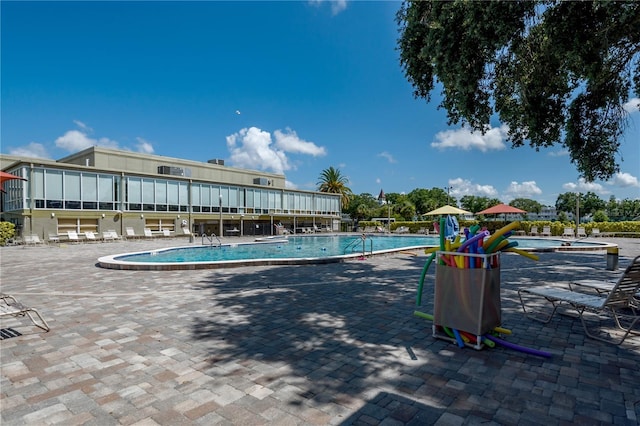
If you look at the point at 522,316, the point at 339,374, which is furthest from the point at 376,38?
the point at 339,374

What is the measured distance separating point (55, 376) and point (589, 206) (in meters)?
122

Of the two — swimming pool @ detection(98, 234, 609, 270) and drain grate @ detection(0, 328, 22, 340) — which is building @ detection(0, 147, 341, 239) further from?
drain grate @ detection(0, 328, 22, 340)

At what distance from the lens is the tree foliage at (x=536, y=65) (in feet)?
19.4

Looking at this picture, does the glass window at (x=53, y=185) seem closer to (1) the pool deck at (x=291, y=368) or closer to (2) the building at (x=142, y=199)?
(2) the building at (x=142, y=199)

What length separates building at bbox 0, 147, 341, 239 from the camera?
22953mm

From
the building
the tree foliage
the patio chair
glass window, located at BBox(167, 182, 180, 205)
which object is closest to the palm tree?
the building

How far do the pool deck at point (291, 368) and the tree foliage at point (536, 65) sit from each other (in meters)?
4.87

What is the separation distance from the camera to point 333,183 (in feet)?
175

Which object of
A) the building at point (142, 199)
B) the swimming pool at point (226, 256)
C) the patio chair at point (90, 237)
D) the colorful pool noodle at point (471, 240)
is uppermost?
the building at point (142, 199)

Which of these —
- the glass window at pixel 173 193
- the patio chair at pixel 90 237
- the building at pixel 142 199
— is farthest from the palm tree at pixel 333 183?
the patio chair at pixel 90 237

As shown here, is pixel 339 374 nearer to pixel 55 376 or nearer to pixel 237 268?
pixel 55 376

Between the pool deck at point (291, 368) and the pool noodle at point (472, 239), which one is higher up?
the pool noodle at point (472, 239)

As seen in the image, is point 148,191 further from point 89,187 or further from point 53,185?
point 53,185

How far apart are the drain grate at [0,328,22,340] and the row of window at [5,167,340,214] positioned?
2304 centimetres
